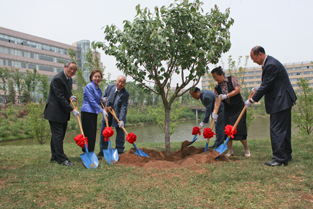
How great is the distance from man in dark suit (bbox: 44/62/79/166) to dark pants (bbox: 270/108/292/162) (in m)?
3.45

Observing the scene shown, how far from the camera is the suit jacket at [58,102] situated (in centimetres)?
390

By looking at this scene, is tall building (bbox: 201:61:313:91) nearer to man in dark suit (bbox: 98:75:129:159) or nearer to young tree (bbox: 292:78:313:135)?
young tree (bbox: 292:78:313:135)

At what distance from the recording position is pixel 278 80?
11.6 feet

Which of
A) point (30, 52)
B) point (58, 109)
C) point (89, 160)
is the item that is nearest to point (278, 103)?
point (89, 160)

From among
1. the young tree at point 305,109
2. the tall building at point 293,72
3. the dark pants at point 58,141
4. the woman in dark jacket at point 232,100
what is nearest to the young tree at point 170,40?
the woman in dark jacket at point 232,100

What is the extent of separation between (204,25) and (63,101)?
313cm

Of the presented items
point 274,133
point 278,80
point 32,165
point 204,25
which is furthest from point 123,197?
point 204,25

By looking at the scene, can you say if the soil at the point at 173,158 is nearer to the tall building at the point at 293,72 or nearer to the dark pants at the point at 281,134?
the dark pants at the point at 281,134

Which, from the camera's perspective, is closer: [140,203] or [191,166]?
[140,203]

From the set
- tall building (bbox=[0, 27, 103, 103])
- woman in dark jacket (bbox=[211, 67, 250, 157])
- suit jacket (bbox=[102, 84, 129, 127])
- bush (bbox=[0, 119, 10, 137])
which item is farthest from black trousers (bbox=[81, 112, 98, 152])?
tall building (bbox=[0, 27, 103, 103])

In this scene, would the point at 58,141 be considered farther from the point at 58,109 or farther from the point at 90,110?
the point at 90,110

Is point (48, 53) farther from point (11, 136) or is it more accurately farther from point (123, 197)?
point (123, 197)

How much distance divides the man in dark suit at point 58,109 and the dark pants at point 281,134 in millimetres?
3449

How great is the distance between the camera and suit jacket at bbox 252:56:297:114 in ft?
11.3
